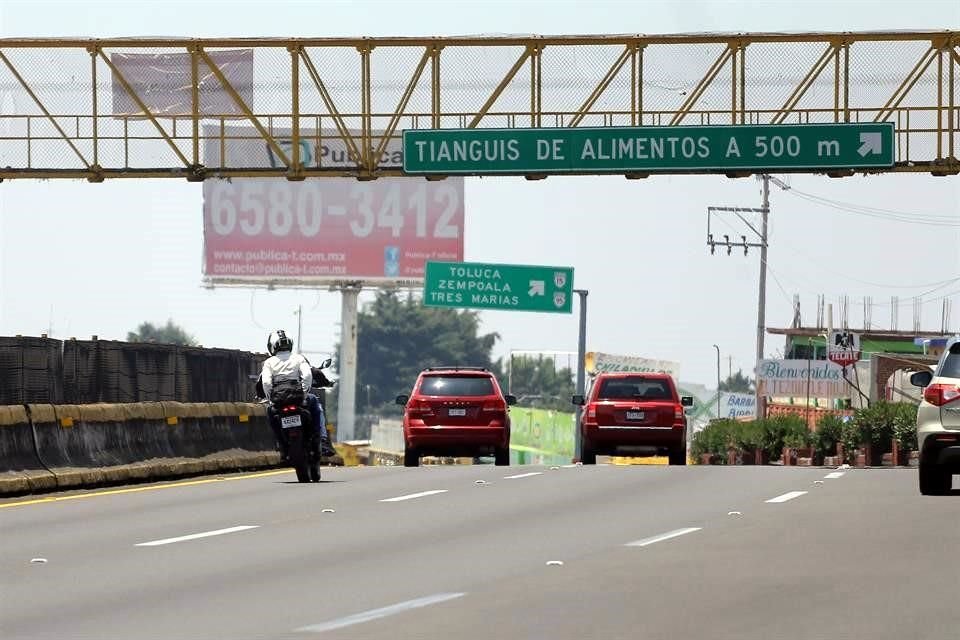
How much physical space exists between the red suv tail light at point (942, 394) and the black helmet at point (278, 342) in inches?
310

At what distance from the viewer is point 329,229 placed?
9769 cm

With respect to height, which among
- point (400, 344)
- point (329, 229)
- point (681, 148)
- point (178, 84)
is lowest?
point (400, 344)

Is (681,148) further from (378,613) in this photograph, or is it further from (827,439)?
(378,613)

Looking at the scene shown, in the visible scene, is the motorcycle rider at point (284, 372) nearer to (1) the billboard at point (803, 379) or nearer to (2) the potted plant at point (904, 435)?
(2) the potted plant at point (904, 435)

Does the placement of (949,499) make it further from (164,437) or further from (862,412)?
(862,412)

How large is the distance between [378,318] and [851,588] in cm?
18205

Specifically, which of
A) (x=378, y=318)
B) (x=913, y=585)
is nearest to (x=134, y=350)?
(x=913, y=585)

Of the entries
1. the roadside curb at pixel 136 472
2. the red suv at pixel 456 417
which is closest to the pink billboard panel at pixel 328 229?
the red suv at pixel 456 417

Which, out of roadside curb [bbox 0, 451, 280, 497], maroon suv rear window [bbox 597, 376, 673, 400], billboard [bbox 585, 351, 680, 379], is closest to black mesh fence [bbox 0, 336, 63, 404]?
roadside curb [bbox 0, 451, 280, 497]

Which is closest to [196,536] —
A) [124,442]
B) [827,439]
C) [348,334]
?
[124,442]

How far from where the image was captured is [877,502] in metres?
20.6

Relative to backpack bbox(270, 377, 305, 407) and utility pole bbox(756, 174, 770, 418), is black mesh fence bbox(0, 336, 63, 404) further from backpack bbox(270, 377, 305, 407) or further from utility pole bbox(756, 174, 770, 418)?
utility pole bbox(756, 174, 770, 418)

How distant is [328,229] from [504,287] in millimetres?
18853

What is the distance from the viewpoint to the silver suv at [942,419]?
20703 millimetres
